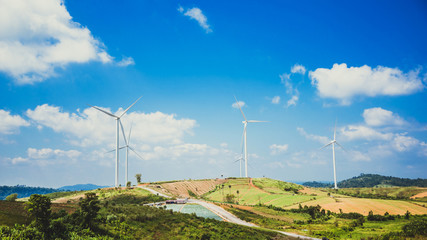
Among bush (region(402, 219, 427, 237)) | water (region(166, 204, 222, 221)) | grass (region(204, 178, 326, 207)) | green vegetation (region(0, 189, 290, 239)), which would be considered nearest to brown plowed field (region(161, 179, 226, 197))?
grass (region(204, 178, 326, 207))

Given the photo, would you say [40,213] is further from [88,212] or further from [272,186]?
[272,186]

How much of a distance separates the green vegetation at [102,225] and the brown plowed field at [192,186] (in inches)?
3507

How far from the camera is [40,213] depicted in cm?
3269

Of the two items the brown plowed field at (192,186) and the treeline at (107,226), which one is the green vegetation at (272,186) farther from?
the treeline at (107,226)

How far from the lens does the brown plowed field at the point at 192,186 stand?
151 m

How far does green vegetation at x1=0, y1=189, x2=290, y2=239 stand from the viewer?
1288 inches

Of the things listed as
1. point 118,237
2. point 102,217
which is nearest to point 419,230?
point 118,237

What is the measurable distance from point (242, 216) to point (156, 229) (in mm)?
39520

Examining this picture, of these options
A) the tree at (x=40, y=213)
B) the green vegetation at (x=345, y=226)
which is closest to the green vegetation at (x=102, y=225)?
the tree at (x=40, y=213)

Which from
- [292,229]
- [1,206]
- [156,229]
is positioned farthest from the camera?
[292,229]

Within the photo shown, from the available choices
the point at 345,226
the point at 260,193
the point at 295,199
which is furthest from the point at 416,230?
the point at 260,193

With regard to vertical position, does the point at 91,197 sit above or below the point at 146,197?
above

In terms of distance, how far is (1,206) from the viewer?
3953cm

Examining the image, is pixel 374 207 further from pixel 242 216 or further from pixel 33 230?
pixel 33 230
